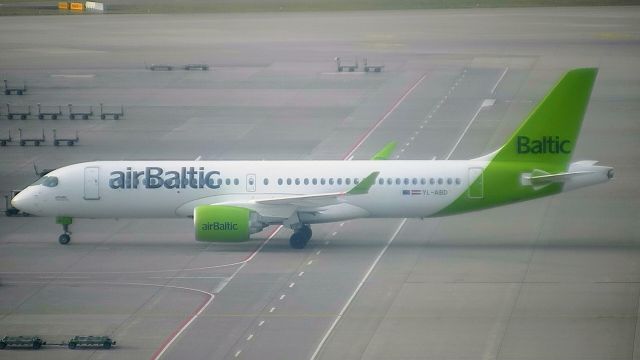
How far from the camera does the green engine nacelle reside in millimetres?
62281

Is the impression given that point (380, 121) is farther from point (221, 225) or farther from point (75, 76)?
point (221, 225)

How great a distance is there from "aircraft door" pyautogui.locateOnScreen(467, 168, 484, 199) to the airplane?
0.05m

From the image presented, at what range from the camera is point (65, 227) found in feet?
217

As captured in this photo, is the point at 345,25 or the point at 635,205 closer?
the point at 635,205

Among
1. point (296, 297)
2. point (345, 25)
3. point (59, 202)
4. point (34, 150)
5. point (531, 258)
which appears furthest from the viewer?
point (345, 25)

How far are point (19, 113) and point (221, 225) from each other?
42636mm

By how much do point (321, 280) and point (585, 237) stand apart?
14.0 metres

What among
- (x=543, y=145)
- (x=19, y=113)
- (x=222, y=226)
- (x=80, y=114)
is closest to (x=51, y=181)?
(x=222, y=226)

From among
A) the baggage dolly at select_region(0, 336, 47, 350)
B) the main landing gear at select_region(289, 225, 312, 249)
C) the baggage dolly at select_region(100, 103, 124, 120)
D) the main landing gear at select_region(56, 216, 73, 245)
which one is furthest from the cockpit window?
the baggage dolly at select_region(100, 103, 124, 120)

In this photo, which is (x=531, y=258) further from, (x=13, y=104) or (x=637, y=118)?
(x=13, y=104)

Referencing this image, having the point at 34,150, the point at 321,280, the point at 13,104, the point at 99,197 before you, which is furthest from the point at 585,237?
the point at 13,104

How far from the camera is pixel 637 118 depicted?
9362 cm

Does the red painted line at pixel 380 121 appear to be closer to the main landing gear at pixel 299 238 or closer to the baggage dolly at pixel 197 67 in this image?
the baggage dolly at pixel 197 67

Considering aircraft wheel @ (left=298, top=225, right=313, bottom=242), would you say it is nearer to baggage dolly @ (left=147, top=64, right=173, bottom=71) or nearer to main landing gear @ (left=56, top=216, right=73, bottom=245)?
main landing gear @ (left=56, top=216, right=73, bottom=245)
